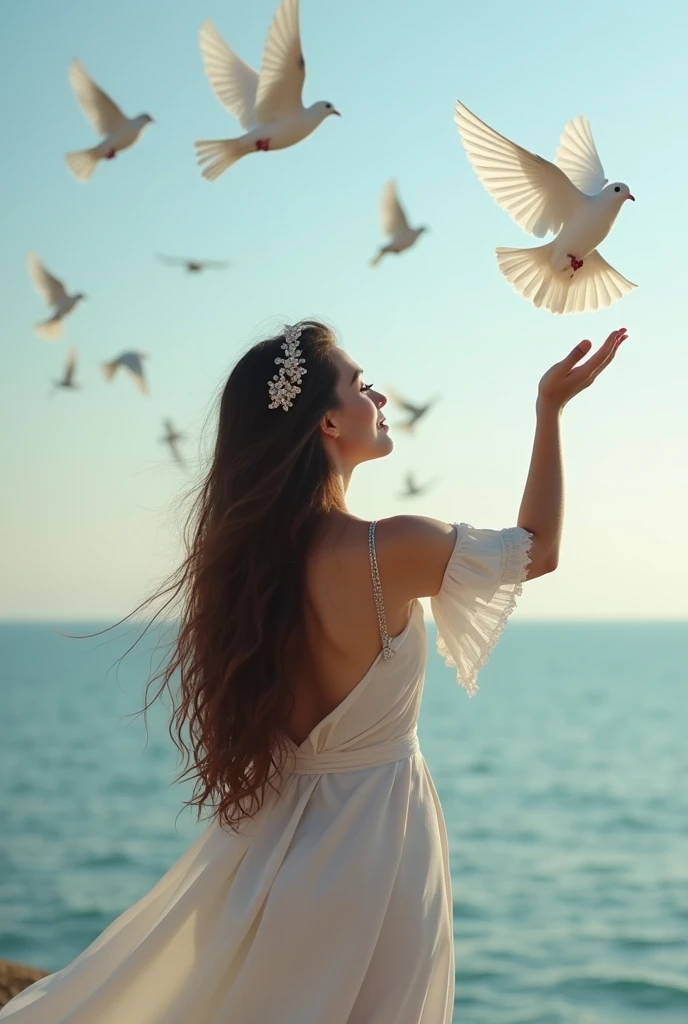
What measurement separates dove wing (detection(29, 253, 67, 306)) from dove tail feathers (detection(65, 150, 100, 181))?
1.76m

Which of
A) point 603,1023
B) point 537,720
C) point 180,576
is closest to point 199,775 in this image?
point 180,576

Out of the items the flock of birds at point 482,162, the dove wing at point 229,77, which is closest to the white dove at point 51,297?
the flock of birds at point 482,162

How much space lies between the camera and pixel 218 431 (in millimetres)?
2586

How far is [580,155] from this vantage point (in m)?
2.69

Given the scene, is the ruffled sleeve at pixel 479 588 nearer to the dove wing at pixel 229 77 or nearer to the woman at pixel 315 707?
the woman at pixel 315 707

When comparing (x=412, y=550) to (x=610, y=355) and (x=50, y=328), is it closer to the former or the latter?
(x=610, y=355)

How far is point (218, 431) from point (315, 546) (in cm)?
36

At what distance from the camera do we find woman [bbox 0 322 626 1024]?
230 centimetres

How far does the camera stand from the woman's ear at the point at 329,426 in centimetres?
248

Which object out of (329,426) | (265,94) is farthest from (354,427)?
(265,94)

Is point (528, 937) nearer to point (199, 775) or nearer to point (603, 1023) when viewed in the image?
point (603, 1023)

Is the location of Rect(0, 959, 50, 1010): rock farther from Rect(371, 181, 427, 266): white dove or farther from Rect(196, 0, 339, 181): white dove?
Rect(371, 181, 427, 266): white dove

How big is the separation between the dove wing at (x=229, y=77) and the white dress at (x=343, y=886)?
5.65ft

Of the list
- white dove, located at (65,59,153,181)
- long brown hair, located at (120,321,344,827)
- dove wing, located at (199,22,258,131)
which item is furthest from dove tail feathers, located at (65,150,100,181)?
long brown hair, located at (120,321,344,827)
